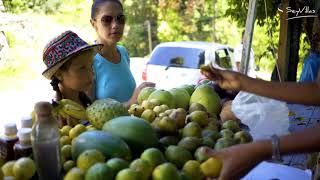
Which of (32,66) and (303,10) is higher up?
(303,10)

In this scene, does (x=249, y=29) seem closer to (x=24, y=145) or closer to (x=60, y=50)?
(x=60, y=50)

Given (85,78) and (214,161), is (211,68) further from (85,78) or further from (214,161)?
(85,78)

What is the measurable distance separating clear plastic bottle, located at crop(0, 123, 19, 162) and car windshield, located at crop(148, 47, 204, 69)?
6738mm

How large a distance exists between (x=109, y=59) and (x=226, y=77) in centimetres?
120

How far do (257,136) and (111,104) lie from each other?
915 millimetres

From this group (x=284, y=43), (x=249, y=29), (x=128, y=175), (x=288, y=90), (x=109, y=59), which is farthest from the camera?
(x=284, y=43)

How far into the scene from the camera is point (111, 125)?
160cm

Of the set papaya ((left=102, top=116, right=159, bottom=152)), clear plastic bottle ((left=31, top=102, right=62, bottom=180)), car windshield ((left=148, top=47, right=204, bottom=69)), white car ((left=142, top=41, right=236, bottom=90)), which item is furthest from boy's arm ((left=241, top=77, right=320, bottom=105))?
car windshield ((left=148, top=47, right=204, bottom=69))

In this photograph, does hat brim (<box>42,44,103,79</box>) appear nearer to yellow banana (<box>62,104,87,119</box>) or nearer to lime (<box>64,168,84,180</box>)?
yellow banana (<box>62,104,87,119</box>)

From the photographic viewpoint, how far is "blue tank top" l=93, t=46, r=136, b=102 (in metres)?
2.73

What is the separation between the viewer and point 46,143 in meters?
1.27

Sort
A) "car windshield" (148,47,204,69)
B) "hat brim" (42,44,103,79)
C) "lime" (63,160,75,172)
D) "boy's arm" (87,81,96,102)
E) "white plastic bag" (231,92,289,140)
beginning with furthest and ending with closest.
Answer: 1. "car windshield" (148,47,204,69)
2. "boy's arm" (87,81,96,102)
3. "white plastic bag" (231,92,289,140)
4. "hat brim" (42,44,103,79)
5. "lime" (63,160,75,172)

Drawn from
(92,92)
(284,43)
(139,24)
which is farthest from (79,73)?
(139,24)

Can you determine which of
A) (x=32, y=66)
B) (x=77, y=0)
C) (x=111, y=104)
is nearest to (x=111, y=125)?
(x=111, y=104)
